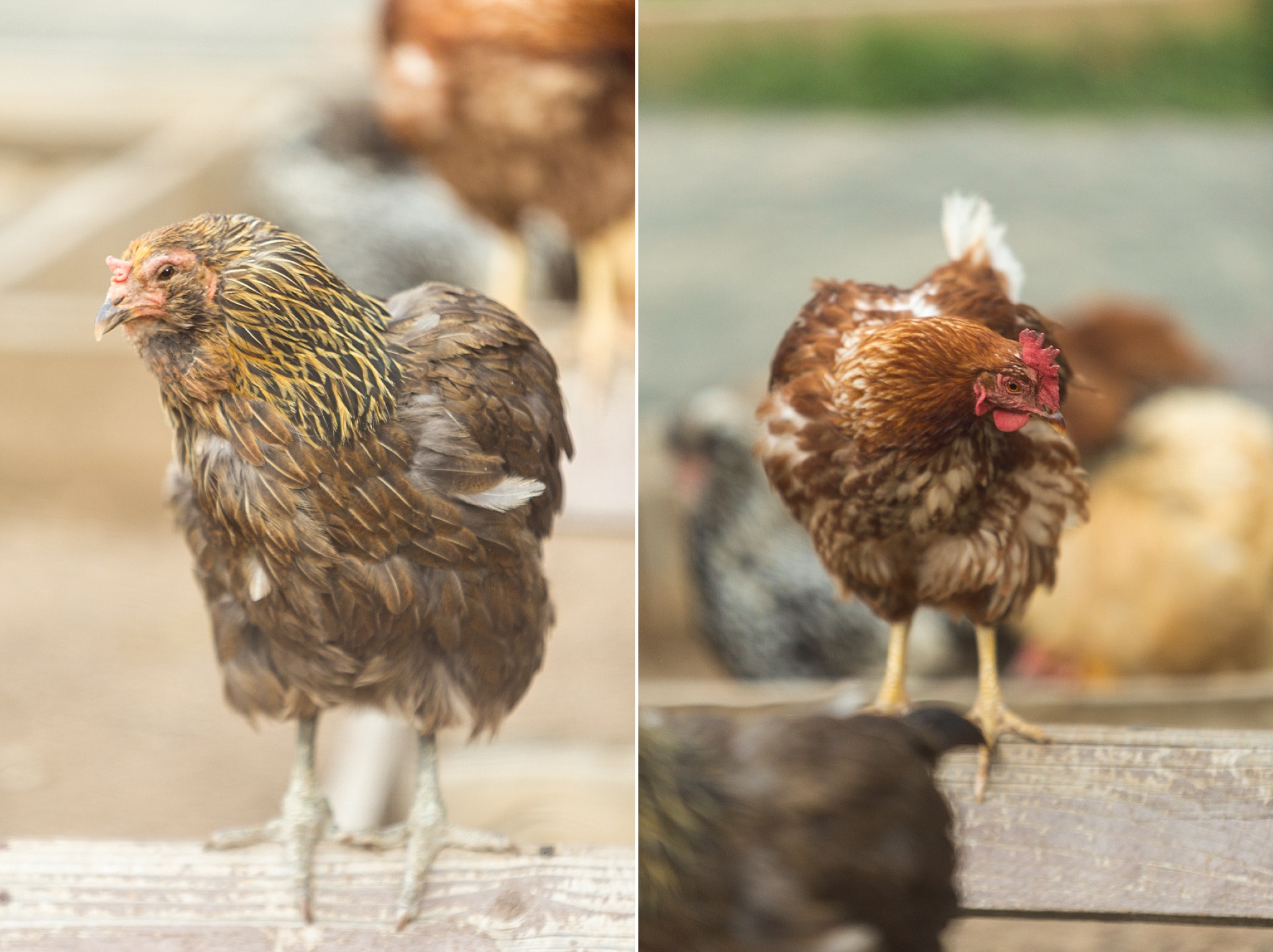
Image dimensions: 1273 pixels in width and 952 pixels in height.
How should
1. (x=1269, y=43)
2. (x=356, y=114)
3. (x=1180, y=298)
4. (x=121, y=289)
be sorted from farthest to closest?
(x=356, y=114)
(x=1180, y=298)
(x=1269, y=43)
(x=121, y=289)

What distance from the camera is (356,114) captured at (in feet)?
5.33

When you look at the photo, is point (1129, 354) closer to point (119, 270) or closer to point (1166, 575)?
point (1166, 575)

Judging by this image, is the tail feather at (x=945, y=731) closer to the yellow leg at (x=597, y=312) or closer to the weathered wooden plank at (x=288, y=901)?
the weathered wooden plank at (x=288, y=901)

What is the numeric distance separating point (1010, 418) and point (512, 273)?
539mm

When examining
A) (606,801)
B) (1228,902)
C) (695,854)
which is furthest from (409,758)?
(1228,902)

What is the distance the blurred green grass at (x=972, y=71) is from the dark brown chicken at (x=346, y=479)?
21.4 inches

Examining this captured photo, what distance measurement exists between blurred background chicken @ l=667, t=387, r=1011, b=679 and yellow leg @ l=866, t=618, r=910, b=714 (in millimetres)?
450

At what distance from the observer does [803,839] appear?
705 mm

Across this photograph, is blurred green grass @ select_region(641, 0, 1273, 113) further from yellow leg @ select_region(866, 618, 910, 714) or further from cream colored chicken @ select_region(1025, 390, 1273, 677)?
yellow leg @ select_region(866, 618, 910, 714)

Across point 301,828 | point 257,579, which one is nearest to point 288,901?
point 301,828

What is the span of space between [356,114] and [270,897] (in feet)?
4.04

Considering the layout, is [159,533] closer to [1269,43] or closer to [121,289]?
[121,289]

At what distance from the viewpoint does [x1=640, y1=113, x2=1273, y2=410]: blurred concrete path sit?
1.16 meters

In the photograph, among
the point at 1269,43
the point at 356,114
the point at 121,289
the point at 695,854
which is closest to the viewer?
the point at 121,289
